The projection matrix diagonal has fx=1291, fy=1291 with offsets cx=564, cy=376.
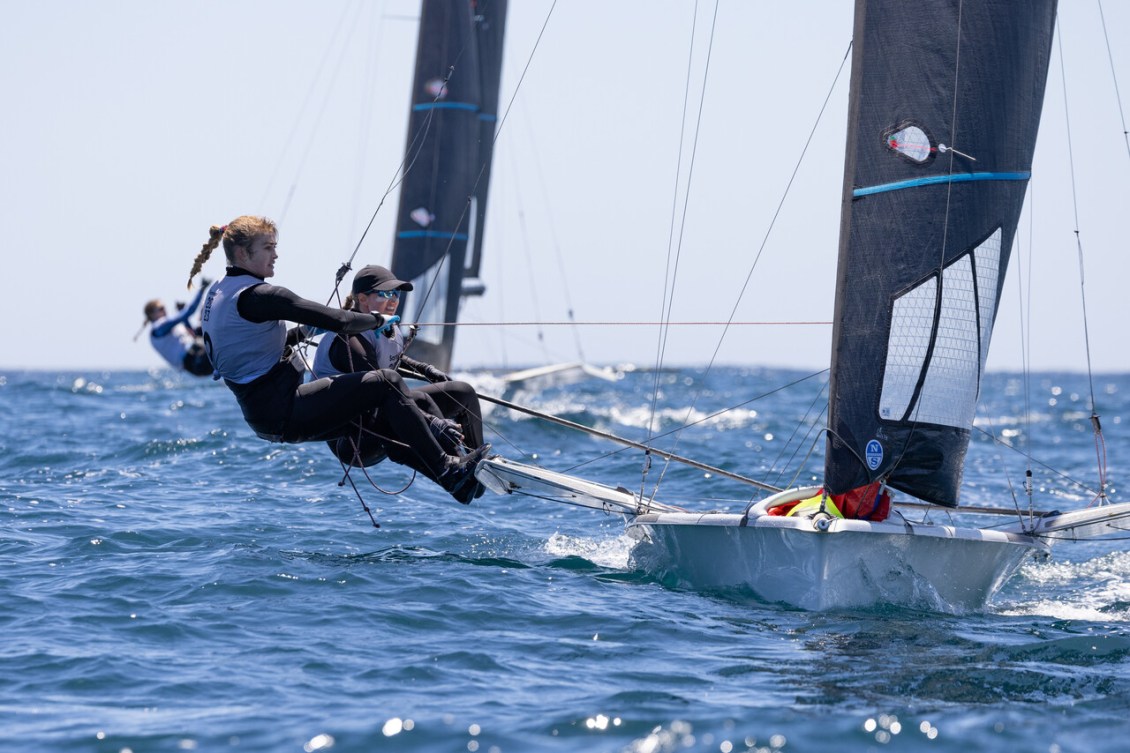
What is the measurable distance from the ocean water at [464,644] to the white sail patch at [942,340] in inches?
40.6

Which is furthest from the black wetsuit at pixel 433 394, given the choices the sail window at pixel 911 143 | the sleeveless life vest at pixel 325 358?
the sail window at pixel 911 143

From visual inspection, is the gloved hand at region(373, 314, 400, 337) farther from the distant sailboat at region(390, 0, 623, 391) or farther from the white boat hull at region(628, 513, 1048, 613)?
the distant sailboat at region(390, 0, 623, 391)

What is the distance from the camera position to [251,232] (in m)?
5.91

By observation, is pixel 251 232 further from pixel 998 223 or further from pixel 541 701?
pixel 998 223

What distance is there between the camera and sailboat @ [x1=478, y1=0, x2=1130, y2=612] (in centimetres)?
607

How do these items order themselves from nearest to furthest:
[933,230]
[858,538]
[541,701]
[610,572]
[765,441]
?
[541,701], [858,538], [933,230], [610,572], [765,441]

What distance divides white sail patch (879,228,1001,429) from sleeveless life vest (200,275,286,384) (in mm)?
2910

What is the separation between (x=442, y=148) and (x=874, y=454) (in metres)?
12.4

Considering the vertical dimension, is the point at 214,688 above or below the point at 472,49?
below

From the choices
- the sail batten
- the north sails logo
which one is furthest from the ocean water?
the sail batten

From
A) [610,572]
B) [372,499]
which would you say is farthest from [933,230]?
[372,499]

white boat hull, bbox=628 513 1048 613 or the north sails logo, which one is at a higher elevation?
the north sails logo

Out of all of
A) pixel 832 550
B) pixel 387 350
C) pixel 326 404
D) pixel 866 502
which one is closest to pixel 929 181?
pixel 866 502

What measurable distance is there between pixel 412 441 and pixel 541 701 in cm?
218
